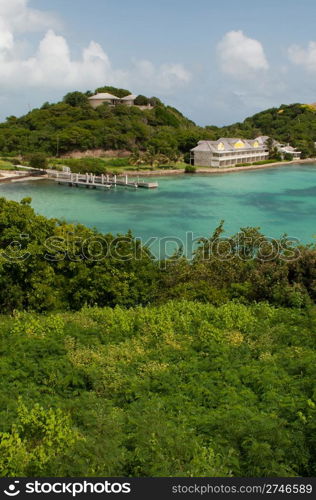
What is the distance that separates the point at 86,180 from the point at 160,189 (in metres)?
6.64

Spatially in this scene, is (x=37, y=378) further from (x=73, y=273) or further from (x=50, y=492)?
(x=73, y=273)

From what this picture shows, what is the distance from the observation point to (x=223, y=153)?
55.4 m

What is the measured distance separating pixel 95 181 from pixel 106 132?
16390mm

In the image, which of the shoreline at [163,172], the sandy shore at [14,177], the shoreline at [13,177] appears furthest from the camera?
the shoreline at [163,172]

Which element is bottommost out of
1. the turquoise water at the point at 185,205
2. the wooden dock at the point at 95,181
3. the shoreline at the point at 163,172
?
the turquoise water at the point at 185,205

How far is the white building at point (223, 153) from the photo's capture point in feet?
180

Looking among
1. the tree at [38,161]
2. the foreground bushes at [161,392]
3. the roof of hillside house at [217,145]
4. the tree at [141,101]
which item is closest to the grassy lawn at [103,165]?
the tree at [38,161]

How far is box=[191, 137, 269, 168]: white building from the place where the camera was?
54812 mm

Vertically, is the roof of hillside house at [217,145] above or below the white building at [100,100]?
below

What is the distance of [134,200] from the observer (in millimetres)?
35719

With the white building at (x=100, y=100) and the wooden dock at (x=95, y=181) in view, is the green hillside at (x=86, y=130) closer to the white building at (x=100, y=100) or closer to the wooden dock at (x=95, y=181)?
the white building at (x=100, y=100)

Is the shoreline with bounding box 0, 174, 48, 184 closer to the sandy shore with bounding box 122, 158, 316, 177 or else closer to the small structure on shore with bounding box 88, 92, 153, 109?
the sandy shore with bounding box 122, 158, 316, 177

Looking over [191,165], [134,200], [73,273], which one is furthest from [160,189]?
[73,273]

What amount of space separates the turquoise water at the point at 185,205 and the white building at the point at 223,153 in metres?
7.11
